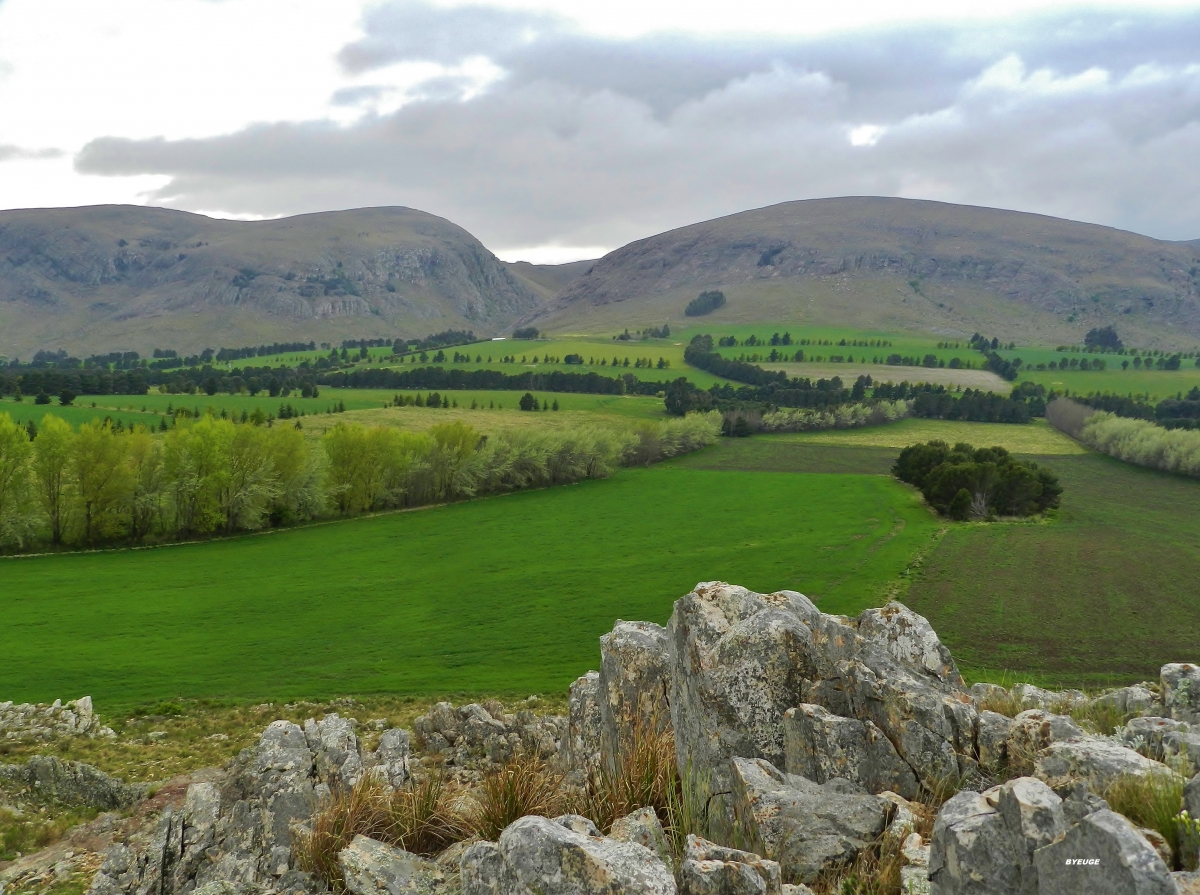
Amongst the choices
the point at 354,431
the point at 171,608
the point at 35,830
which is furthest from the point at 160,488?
the point at 35,830

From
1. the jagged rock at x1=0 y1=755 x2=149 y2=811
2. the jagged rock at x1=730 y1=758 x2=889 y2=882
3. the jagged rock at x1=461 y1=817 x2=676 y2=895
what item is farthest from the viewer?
the jagged rock at x1=0 y1=755 x2=149 y2=811

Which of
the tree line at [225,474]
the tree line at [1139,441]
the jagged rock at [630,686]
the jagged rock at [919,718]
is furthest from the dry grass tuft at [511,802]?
the tree line at [1139,441]

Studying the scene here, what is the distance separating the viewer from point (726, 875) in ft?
27.6

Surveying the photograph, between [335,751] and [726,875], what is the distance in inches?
612

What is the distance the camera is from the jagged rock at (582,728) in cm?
1673

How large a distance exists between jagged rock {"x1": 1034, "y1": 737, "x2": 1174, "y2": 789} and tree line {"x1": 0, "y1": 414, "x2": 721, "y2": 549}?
4068 inches

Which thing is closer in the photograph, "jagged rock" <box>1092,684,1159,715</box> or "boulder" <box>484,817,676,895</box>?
"boulder" <box>484,817,676,895</box>

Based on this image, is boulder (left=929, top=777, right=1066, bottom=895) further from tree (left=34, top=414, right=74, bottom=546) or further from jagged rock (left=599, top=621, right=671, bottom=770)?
tree (left=34, top=414, right=74, bottom=546)

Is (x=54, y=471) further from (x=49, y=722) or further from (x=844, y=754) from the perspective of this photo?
(x=844, y=754)

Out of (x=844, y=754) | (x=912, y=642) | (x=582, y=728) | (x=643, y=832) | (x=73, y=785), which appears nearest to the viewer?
(x=643, y=832)

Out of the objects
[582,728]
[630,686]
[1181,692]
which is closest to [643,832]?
[630,686]

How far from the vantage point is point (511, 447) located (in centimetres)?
12781

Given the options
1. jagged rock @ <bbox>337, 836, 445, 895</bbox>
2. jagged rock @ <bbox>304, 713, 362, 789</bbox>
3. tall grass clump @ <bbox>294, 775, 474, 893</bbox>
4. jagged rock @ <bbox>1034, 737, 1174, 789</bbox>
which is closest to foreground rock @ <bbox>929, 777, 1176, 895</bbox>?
jagged rock @ <bbox>1034, 737, 1174, 789</bbox>

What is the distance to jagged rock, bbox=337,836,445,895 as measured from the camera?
1044 cm
